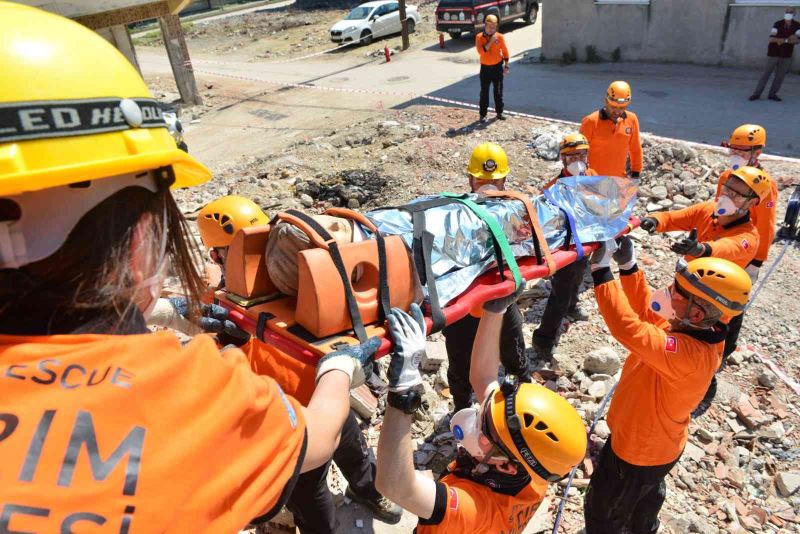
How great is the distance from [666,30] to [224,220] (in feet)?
46.4

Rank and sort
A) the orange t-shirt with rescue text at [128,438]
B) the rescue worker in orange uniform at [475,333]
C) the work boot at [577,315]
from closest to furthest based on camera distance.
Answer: the orange t-shirt with rescue text at [128,438] < the rescue worker in orange uniform at [475,333] < the work boot at [577,315]

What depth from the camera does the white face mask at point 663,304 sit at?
297 centimetres

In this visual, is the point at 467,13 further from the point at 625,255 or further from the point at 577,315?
the point at 625,255

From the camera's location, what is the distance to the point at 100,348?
40.9 inches

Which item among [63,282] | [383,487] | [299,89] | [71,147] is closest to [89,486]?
[63,282]

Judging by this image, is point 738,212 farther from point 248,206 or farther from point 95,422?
point 95,422

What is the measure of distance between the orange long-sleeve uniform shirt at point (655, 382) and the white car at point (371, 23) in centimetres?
1924

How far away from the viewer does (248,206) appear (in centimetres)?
370

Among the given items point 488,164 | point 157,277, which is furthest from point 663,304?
point 157,277

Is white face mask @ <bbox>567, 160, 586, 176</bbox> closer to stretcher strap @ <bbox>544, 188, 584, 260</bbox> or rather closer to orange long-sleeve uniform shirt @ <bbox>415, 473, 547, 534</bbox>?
stretcher strap @ <bbox>544, 188, 584, 260</bbox>

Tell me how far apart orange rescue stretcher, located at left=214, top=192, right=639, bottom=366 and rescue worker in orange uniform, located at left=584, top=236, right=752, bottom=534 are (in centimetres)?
76

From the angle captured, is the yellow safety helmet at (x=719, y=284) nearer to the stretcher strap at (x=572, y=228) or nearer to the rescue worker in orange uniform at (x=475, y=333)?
the stretcher strap at (x=572, y=228)

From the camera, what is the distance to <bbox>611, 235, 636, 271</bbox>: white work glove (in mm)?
3473

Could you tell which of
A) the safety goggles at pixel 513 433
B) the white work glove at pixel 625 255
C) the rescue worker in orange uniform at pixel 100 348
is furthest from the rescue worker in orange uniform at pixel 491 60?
the rescue worker in orange uniform at pixel 100 348
